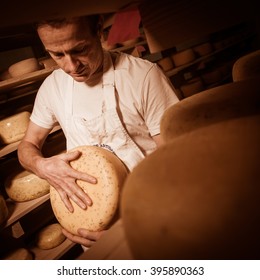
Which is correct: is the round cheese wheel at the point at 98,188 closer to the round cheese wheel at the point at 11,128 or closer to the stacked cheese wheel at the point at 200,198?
the stacked cheese wheel at the point at 200,198

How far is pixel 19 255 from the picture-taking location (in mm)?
1876

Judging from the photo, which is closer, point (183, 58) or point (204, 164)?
point (204, 164)

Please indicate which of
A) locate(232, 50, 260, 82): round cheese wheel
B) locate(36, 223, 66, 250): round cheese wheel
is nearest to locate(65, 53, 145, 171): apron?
locate(232, 50, 260, 82): round cheese wheel

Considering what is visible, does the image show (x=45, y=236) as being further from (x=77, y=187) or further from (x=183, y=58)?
(x=183, y=58)

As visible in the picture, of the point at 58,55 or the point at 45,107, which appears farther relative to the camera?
the point at 45,107

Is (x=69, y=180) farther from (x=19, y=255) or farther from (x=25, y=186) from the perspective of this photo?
(x=19, y=255)

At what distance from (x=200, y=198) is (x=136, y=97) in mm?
928

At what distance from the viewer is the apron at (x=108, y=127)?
1123 mm

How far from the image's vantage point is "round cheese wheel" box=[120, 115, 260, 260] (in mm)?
222

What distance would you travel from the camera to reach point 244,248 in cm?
22

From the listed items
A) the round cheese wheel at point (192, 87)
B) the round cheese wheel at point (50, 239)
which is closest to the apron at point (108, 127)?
the round cheese wheel at point (50, 239)

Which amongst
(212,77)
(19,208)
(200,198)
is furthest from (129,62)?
(212,77)
